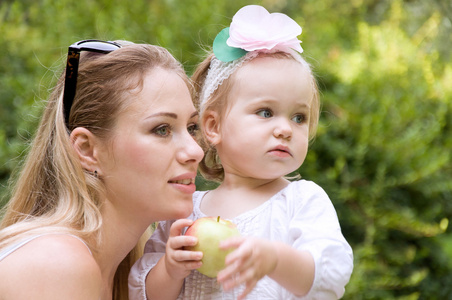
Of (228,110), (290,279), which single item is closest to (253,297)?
(290,279)

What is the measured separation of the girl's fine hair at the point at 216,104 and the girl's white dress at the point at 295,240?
289 millimetres

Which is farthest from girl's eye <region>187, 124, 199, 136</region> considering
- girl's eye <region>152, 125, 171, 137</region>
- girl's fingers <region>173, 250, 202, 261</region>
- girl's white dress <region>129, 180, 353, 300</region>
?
A: girl's fingers <region>173, 250, 202, 261</region>

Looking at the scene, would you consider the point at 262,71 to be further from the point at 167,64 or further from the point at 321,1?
the point at 321,1

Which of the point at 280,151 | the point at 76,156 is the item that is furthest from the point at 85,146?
the point at 280,151

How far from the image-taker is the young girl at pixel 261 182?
212 centimetres

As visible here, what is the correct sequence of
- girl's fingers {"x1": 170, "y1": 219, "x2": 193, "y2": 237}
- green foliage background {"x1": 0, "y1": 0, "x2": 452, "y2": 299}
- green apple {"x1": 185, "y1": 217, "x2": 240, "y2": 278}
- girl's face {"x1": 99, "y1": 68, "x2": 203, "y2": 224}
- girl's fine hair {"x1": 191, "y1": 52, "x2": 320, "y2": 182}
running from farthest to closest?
green foliage background {"x1": 0, "y1": 0, "x2": 452, "y2": 299} < girl's fine hair {"x1": 191, "y1": 52, "x2": 320, "y2": 182} < girl's face {"x1": 99, "y1": 68, "x2": 203, "y2": 224} < girl's fingers {"x1": 170, "y1": 219, "x2": 193, "y2": 237} < green apple {"x1": 185, "y1": 217, "x2": 240, "y2": 278}

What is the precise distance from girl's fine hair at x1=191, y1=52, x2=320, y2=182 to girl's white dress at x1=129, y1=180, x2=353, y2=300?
289mm

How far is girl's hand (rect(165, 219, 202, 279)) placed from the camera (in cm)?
211

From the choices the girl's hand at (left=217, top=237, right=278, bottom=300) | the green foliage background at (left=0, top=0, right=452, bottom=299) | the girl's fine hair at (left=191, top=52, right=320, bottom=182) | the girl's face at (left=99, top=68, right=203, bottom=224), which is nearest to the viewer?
the girl's hand at (left=217, top=237, right=278, bottom=300)

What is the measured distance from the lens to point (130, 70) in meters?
2.46

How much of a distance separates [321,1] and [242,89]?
7039 mm

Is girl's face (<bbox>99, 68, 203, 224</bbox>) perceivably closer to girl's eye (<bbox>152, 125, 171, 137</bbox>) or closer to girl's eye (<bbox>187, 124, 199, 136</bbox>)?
girl's eye (<bbox>152, 125, 171, 137</bbox>)

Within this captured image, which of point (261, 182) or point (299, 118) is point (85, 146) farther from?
point (299, 118)

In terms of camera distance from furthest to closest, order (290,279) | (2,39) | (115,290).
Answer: (2,39) < (115,290) < (290,279)
